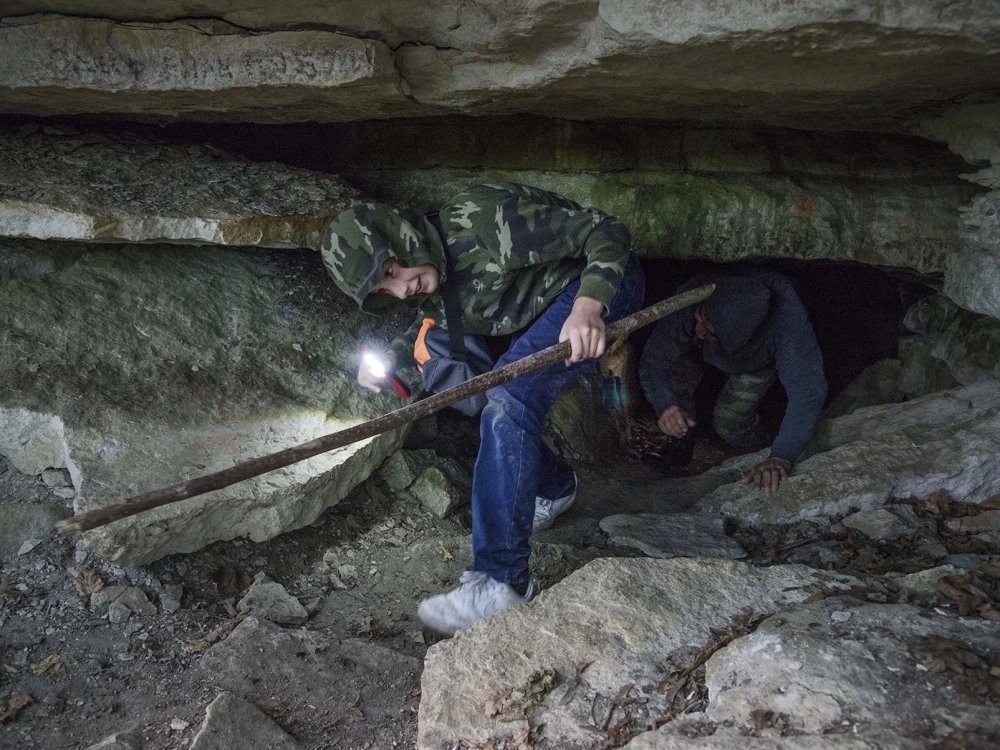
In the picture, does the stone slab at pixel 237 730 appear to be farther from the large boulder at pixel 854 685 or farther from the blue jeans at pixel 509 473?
the large boulder at pixel 854 685

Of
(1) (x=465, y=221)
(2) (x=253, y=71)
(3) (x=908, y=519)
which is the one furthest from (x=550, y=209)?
(3) (x=908, y=519)

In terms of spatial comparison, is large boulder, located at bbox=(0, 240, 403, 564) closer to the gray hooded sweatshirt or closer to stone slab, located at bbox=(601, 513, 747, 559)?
stone slab, located at bbox=(601, 513, 747, 559)

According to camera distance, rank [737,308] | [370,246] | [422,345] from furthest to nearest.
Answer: [737,308] → [422,345] → [370,246]

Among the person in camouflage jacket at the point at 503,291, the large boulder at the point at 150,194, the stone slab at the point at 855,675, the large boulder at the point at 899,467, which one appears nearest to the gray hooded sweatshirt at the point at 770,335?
the large boulder at the point at 899,467

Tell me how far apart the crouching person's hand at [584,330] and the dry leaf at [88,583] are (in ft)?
6.59

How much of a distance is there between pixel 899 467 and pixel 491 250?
2.29m

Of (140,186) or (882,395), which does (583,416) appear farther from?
(140,186)

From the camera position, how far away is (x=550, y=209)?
3.19 meters

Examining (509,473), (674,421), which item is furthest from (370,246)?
(674,421)

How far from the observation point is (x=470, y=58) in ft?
10.1

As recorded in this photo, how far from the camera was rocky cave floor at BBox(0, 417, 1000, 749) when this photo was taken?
2.38 metres

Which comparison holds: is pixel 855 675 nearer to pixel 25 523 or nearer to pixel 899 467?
pixel 899 467

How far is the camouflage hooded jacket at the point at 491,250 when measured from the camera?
9.87 ft

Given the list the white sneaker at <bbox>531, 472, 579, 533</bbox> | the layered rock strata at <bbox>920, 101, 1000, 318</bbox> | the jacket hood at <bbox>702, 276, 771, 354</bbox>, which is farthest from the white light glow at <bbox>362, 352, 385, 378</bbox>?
the layered rock strata at <bbox>920, 101, 1000, 318</bbox>
